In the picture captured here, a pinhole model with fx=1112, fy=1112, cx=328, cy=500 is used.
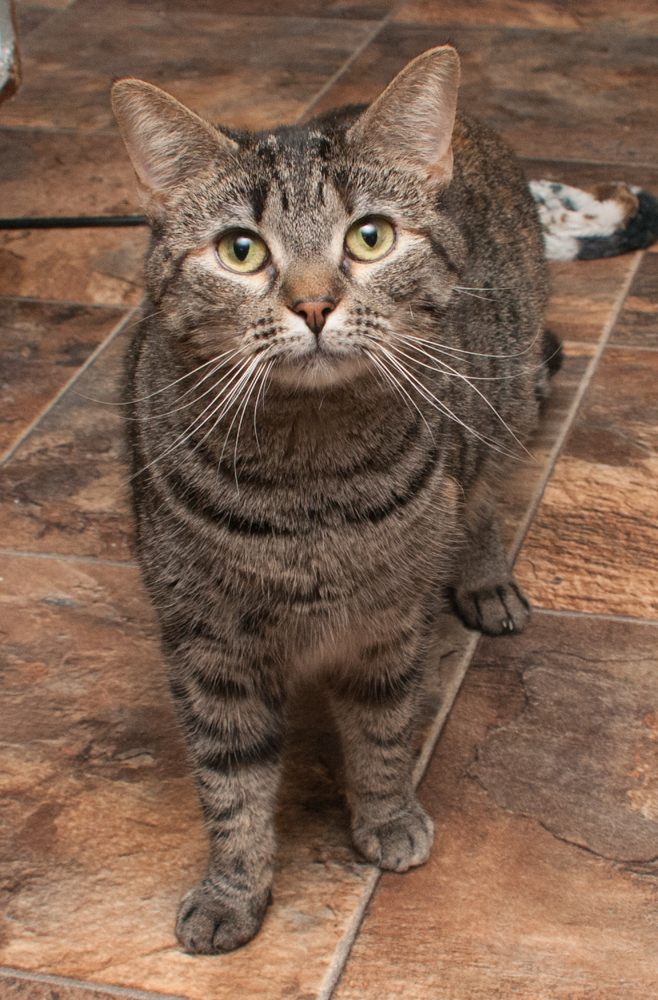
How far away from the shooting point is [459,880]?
1.68 meters

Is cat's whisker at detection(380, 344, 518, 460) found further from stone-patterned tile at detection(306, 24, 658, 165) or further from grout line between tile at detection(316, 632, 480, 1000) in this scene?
stone-patterned tile at detection(306, 24, 658, 165)

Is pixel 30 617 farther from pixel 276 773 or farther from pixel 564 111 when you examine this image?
pixel 564 111

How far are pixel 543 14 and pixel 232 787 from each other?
4.03 m

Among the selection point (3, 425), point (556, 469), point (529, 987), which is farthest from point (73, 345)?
point (529, 987)

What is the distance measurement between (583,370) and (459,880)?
147 cm

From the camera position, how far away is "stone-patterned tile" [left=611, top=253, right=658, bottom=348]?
2.86m

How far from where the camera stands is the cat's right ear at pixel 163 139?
148cm

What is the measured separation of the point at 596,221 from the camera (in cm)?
321

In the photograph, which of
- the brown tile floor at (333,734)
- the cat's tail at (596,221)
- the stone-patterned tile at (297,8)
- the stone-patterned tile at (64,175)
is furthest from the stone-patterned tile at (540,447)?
the stone-patterned tile at (297,8)

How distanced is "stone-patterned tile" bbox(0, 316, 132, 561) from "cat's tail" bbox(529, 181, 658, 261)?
132cm

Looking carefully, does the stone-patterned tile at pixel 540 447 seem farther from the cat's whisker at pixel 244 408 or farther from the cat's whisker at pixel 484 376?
the cat's whisker at pixel 244 408

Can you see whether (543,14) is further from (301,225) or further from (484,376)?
(301,225)

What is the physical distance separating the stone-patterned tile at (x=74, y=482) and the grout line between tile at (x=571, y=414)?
2.69 feet

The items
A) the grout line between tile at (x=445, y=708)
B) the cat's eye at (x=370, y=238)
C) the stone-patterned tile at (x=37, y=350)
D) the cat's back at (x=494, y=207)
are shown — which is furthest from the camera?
the stone-patterned tile at (x=37, y=350)
